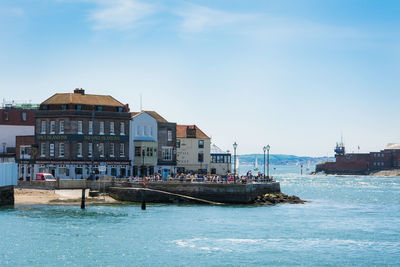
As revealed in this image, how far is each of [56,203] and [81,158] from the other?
18071mm

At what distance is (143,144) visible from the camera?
311 ft

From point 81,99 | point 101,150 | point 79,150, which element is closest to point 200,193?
point 101,150

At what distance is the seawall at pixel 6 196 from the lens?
221 ft

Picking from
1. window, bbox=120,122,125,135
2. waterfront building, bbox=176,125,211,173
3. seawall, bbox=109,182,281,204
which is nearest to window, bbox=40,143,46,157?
window, bbox=120,122,125,135

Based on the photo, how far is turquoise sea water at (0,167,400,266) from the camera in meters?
42.6

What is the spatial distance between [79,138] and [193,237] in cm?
4238

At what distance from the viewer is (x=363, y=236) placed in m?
54.0

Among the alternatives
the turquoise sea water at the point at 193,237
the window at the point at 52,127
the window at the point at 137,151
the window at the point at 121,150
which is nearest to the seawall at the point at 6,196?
the turquoise sea water at the point at 193,237

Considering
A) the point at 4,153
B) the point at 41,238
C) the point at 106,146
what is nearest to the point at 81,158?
the point at 106,146

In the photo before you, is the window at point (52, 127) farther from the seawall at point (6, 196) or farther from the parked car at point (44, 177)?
the seawall at point (6, 196)

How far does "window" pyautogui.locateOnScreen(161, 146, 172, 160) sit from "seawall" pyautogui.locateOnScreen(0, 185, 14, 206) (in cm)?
3509

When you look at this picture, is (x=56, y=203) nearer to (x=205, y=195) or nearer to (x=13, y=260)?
(x=205, y=195)

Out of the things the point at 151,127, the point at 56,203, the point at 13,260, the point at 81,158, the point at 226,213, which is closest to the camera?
the point at 13,260

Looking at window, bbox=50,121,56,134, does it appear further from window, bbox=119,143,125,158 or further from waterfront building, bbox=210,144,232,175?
waterfront building, bbox=210,144,232,175
